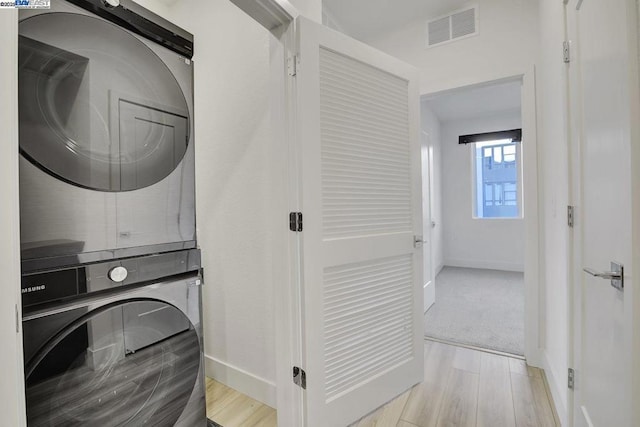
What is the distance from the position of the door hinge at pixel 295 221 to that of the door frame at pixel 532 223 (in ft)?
5.81

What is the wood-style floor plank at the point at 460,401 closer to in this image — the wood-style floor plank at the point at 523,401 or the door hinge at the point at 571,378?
the wood-style floor plank at the point at 523,401

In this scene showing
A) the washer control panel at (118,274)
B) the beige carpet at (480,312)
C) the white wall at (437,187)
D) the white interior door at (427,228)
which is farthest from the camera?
the white wall at (437,187)

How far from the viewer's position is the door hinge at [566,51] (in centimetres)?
134

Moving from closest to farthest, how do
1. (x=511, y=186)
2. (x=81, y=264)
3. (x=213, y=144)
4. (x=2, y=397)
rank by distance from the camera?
(x=2, y=397) → (x=81, y=264) → (x=213, y=144) → (x=511, y=186)

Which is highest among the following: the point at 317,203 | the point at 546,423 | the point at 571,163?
the point at 571,163

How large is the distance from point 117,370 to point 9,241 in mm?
746

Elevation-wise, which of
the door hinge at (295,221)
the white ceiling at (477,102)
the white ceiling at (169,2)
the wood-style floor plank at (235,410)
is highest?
the white ceiling at (477,102)

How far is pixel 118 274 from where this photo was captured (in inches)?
41.4

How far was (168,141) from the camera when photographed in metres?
1.25

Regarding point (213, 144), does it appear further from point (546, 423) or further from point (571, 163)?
point (546, 423)

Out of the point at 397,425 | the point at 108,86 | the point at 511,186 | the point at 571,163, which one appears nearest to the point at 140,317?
the point at 108,86

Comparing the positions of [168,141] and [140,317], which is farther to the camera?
[168,141]

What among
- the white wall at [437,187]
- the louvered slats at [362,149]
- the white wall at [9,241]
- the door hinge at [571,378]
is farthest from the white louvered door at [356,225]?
the white wall at [437,187]

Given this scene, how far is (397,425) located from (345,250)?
3.16 ft
